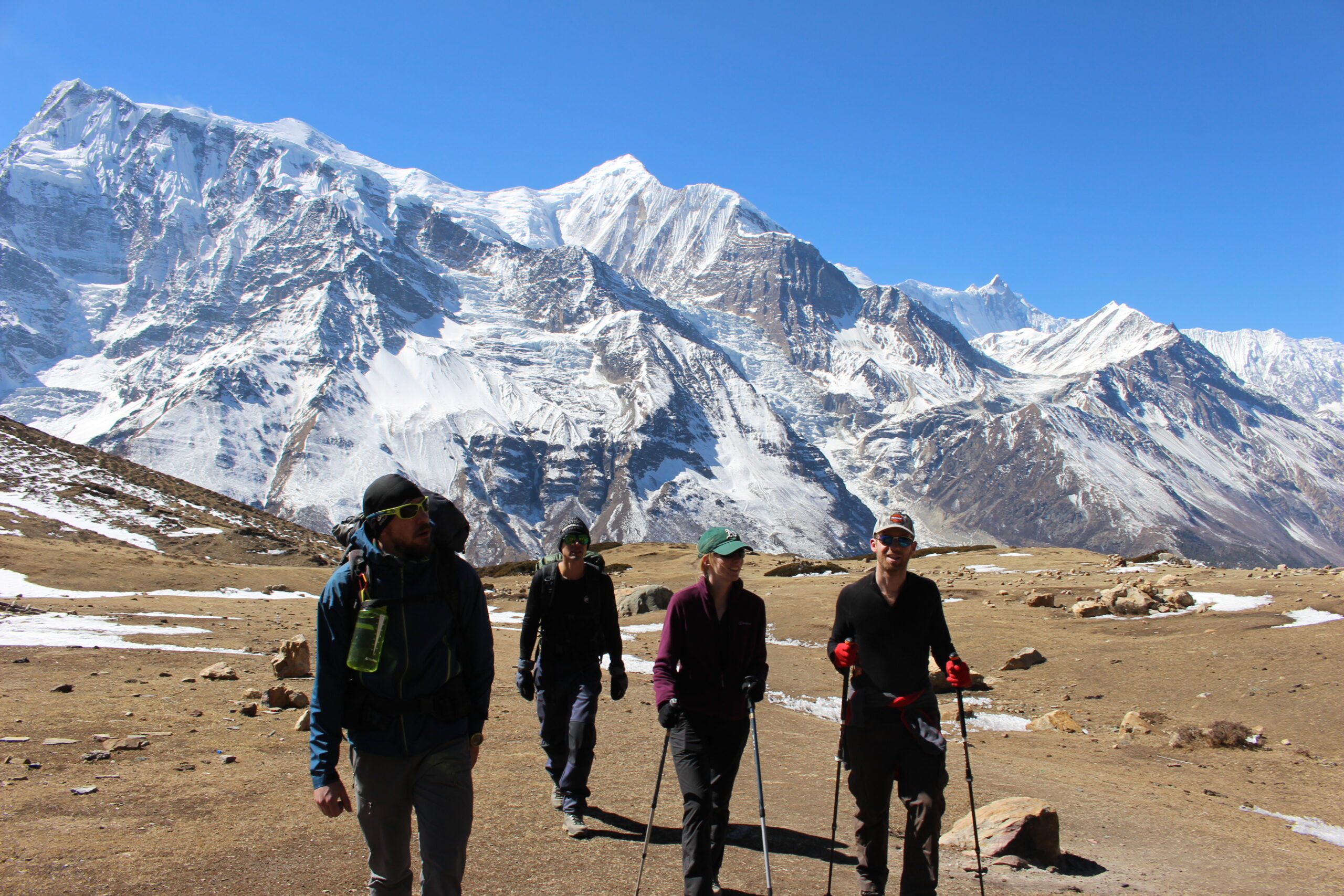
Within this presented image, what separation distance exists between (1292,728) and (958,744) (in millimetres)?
5702

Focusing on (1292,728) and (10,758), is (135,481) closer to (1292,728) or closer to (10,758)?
(10,758)

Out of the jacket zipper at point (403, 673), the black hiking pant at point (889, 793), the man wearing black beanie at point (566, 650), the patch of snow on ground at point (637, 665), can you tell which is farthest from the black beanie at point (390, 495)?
the patch of snow on ground at point (637, 665)

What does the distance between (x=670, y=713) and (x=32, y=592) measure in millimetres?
27342

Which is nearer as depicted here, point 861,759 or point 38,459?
point 861,759

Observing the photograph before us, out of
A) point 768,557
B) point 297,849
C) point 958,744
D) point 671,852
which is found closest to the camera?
point 297,849

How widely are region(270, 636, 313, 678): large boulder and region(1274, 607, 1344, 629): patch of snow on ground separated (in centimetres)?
2094

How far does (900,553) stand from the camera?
625cm

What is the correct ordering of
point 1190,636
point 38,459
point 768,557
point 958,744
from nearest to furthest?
1. point 958,744
2. point 1190,636
3. point 38,459
4. point 768,557

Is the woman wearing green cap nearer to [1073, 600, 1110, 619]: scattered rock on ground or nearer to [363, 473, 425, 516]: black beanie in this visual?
[363, 473, 425, 516]: black beanie

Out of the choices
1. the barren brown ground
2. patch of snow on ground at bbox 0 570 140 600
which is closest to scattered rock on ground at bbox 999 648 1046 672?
the barren brown ground

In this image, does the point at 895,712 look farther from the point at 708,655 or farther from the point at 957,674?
the point at 708,655

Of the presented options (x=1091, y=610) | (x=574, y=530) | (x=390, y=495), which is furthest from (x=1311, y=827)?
(x=1091, y=610)

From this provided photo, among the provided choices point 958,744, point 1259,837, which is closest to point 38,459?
point 958,744

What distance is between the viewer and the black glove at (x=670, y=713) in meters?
6.34
